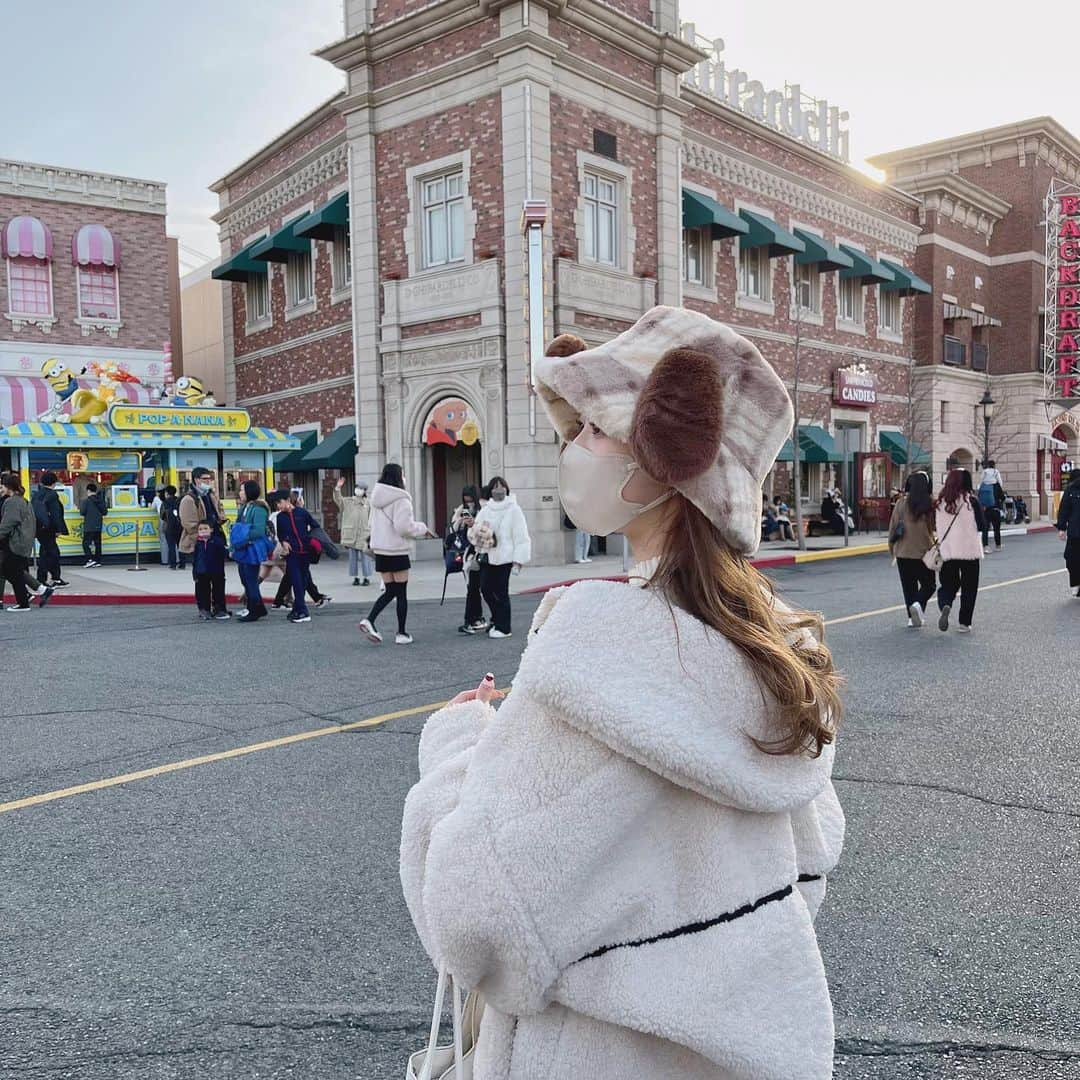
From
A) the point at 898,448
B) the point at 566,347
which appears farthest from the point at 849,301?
the point at 566,347

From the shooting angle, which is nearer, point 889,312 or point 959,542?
point 959,542

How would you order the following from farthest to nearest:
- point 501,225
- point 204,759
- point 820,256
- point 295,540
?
point 820,256
point 501,225
point 295,540
point 204,759

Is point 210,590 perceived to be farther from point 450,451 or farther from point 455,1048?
point 455,1048

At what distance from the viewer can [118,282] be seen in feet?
90.4

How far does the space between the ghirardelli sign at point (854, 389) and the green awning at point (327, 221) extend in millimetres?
14205

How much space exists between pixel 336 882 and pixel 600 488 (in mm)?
2902

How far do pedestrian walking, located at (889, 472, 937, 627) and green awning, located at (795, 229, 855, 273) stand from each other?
1696cm

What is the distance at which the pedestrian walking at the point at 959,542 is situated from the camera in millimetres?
9711

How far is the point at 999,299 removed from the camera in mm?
35781

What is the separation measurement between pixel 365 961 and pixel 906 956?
5.80ft

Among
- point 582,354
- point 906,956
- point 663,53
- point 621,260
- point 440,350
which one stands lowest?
point 906,956

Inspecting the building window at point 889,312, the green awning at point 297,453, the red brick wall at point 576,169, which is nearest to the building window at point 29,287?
the green awning at point 297,453

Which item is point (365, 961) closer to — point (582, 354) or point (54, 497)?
point (582, 354)

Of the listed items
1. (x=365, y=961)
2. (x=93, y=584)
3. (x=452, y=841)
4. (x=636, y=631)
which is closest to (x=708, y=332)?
(x=636, y=631)
